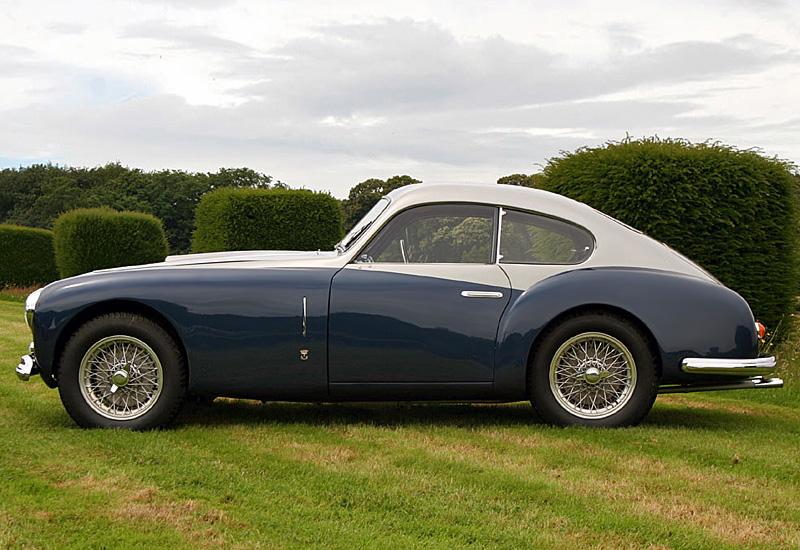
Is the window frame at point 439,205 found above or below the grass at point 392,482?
above

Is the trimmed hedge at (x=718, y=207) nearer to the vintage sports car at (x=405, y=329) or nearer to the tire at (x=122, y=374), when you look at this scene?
the vintage sports car at (x=405, y=329)

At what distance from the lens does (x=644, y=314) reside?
5.75m

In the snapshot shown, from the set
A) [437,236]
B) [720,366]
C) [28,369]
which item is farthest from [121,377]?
[720,366]

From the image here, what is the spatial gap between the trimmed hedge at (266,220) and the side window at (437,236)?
12.7m

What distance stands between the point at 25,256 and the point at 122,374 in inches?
909

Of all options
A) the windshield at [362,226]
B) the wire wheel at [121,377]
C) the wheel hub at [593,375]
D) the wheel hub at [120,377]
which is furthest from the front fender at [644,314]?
the wheel hub at [120,377]

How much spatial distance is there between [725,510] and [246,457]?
2.55 metres

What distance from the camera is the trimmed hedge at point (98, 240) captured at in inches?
872

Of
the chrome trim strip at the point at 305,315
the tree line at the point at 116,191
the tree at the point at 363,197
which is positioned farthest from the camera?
the tree line at the point at 116,191

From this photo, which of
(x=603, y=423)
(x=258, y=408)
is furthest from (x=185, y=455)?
(x=603, y=423)

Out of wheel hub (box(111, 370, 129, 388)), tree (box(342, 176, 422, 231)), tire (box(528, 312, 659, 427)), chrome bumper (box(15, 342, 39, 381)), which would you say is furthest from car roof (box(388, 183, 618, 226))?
tree (box(342, 176, 422, 231))

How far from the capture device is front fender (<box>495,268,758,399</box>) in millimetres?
5680

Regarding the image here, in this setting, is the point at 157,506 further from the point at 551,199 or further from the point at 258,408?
the point at 551,199

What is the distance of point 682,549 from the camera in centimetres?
358
